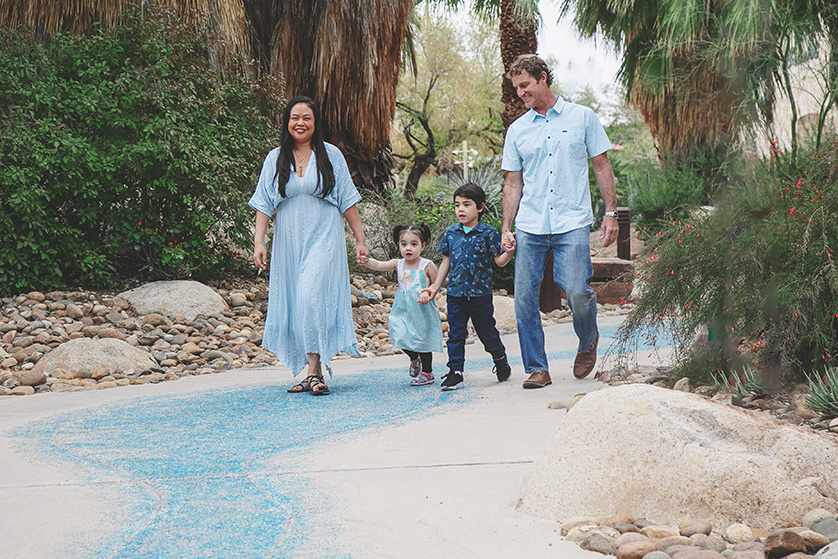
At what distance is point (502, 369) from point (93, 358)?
3140mm

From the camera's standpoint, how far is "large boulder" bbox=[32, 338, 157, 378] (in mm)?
6469

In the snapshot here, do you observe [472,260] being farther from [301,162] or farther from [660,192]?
[660,192]

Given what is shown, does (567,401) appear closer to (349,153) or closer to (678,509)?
(678,509)

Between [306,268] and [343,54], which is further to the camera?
[343,54]

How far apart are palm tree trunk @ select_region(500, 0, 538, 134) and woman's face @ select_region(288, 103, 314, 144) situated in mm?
8147

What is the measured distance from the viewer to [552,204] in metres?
5.18

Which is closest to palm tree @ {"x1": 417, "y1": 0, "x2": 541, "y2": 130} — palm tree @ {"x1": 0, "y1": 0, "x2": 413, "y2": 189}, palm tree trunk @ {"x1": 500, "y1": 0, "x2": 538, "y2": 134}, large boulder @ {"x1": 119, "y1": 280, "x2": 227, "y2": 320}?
palm tree trunk @ {"x1": 500, "y1": 0, "x2": 538, "y2": 134}

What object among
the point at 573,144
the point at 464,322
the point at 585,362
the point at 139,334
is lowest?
the point at 585,362

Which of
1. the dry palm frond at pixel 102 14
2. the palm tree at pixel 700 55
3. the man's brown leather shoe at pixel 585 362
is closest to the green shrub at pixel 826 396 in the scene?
the man's brown leather shoe at pixel 585 362

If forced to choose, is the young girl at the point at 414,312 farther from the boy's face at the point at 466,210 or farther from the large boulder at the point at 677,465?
the large boulder at the point at 677,465

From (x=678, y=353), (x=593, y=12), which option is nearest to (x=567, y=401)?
(x=678, y=353)

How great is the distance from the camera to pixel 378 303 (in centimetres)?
1016

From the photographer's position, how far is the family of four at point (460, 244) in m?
5.19

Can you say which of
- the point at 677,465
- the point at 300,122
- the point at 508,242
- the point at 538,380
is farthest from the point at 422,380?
the point at 677,465
